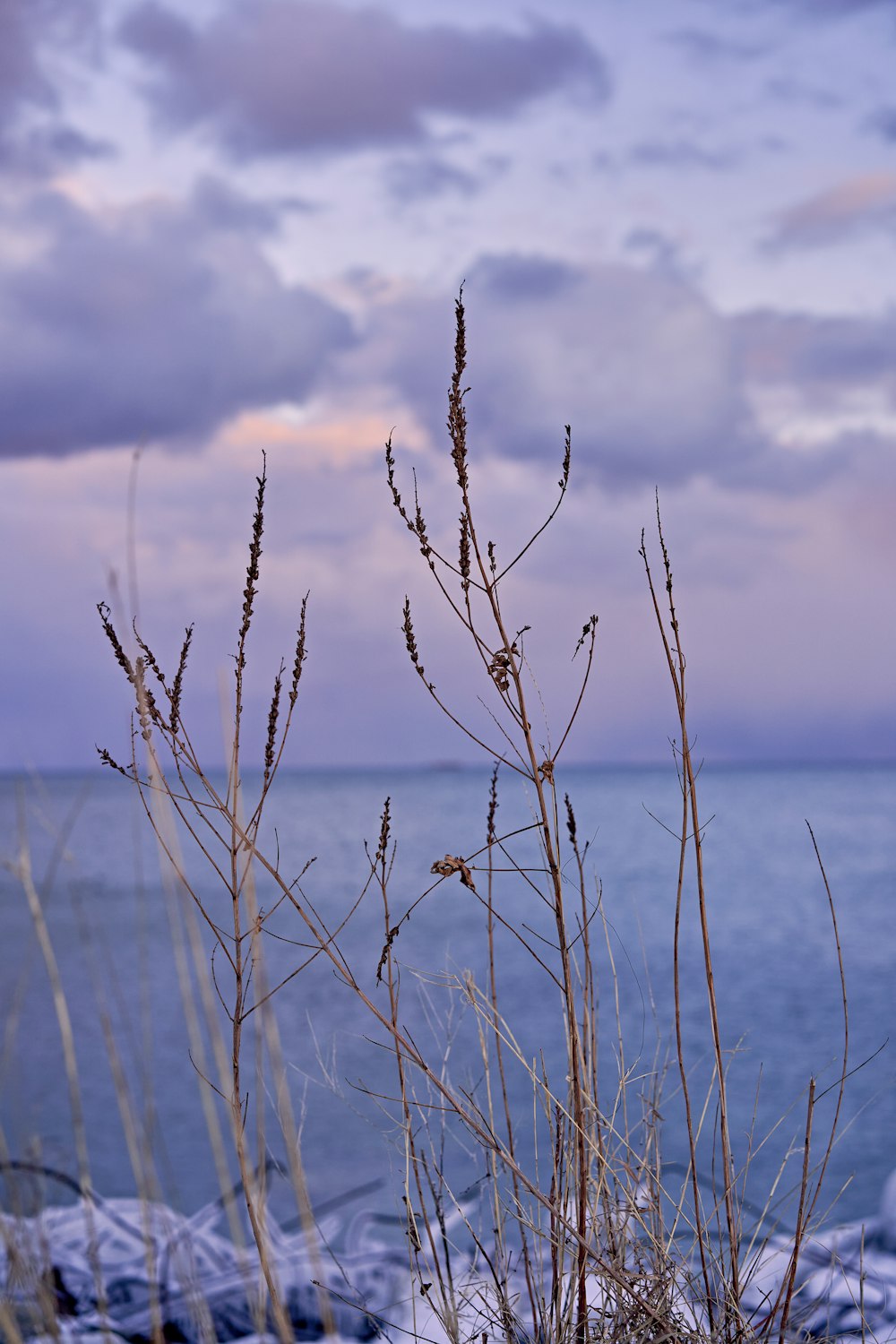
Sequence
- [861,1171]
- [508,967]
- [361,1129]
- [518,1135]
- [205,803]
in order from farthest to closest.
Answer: [508,967] < [361,1129] < [861,1171] < [518,1135] < [205,803]

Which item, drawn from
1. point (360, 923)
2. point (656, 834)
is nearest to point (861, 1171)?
point (360, 923)

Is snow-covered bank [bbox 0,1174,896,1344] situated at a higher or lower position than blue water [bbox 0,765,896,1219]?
higher

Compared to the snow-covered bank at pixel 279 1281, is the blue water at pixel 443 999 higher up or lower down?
lower down

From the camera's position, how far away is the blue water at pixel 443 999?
2.33 m

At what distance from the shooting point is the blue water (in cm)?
233

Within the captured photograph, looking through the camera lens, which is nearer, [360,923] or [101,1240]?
[101,1240]

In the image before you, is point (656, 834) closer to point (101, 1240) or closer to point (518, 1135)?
point (518, 1135)

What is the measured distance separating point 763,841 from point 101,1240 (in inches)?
1132

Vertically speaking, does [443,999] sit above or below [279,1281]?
below

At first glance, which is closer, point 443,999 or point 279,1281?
point 279,1281

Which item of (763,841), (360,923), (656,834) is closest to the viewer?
(360,923)

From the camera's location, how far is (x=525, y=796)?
1.52m

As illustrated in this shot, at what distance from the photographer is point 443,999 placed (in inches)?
450

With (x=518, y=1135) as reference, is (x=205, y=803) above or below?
above
